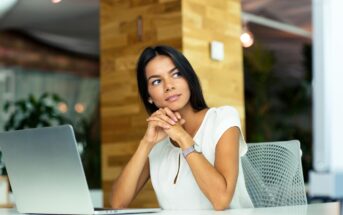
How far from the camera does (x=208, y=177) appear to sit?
6.97ft

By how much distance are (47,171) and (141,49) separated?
3012 millimetres

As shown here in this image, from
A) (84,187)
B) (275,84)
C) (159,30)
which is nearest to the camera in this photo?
(84,187)

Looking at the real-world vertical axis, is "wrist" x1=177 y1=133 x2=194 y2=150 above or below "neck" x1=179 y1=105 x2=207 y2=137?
below

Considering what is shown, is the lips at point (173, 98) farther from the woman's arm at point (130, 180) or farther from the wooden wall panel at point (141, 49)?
the wooden wall panel at point (141, 49)

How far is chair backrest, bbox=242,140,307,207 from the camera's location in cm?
237

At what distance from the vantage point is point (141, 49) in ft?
15.6

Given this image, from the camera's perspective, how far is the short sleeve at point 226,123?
2289mm

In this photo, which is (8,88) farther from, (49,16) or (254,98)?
(254,98)

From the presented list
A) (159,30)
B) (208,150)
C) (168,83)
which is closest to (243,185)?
(208,150)

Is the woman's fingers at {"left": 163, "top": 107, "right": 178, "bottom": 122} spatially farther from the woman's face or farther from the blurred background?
the blurred background

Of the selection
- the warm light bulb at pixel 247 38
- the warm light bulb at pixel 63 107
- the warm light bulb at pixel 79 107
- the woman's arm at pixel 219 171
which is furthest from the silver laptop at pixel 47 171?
the warm light bulb at pixel 79 107

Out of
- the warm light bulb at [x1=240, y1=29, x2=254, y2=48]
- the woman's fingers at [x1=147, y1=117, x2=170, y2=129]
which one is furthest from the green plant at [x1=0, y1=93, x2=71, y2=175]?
the woman's fingers at [x1=147, y1=117, x2=170, y2=129]

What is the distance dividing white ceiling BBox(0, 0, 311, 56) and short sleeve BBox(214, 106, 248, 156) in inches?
210

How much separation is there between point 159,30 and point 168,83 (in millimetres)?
2283
